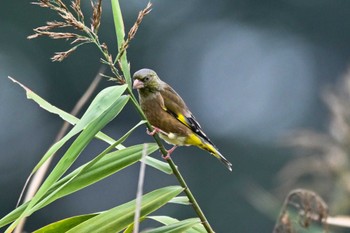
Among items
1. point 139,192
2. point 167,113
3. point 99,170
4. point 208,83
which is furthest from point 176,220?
point 208,83

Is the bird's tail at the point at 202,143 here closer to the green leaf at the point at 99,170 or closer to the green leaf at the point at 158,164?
the green leaf at the point at 158,164

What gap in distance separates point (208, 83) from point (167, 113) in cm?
1695

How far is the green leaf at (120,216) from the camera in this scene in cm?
257

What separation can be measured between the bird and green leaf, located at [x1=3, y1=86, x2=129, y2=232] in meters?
0.68

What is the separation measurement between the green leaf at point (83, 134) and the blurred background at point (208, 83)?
11.7 m

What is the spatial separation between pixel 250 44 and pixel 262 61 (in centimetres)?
42

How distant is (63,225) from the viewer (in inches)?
104

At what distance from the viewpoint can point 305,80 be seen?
20.0m

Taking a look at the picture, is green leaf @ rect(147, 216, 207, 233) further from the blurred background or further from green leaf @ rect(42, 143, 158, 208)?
the blurred background

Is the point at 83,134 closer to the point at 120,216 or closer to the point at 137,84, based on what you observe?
the point at 120,216

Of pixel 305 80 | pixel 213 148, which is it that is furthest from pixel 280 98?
pixel 213 148

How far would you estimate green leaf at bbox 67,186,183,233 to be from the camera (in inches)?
101

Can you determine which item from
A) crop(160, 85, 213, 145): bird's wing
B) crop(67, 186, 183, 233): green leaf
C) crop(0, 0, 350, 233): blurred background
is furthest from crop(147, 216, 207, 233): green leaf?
crop(0, 0, 350, 233): blurred background

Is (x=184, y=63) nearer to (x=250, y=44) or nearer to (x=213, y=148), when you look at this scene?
(x=250, y=44)
